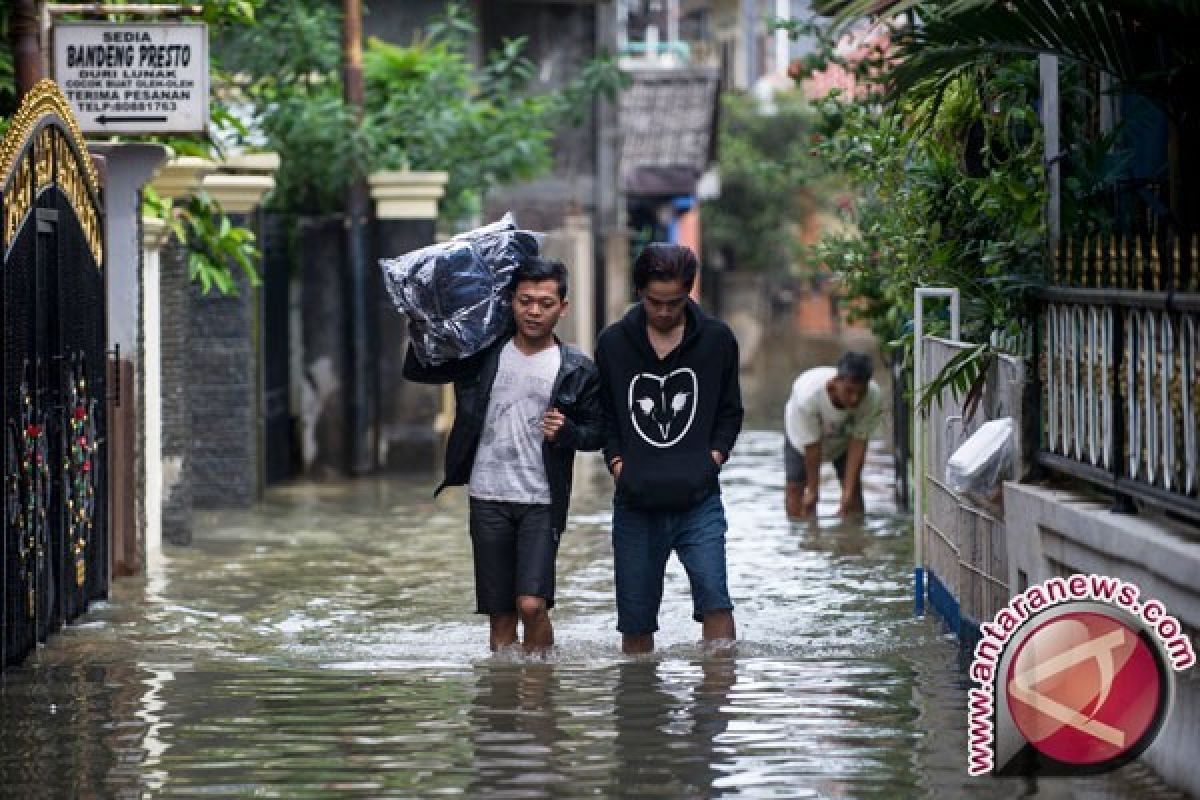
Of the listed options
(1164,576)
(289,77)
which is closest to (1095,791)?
(1164,576)

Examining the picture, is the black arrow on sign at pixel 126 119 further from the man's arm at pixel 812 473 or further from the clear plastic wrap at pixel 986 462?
the clear plastic wrap at pixel 986 462

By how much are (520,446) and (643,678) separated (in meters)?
1.09

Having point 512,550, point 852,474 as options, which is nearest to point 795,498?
point 852,474

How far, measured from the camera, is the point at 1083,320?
968cm

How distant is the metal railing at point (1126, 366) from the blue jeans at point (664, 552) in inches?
61.1

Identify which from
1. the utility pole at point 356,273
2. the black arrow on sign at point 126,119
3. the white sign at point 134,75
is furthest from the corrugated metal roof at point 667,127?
the black arrow on sign at point 126,119

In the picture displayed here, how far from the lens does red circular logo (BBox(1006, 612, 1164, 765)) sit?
7.79 m

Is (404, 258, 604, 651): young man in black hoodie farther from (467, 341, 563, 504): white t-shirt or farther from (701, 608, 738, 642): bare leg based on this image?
(701, 608, 738, 642): bare leg

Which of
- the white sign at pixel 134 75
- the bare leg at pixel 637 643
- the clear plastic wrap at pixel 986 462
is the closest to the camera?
the clear plastic wrap at pixel 986 462

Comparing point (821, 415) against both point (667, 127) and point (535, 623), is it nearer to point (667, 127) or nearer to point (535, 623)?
point (535, 623)

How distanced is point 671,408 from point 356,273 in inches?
519

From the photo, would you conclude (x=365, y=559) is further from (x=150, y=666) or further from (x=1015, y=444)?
(x=1015, y=444)

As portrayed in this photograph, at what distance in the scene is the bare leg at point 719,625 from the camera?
11508 millimetres

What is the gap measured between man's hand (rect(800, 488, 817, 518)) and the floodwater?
2264 mm
